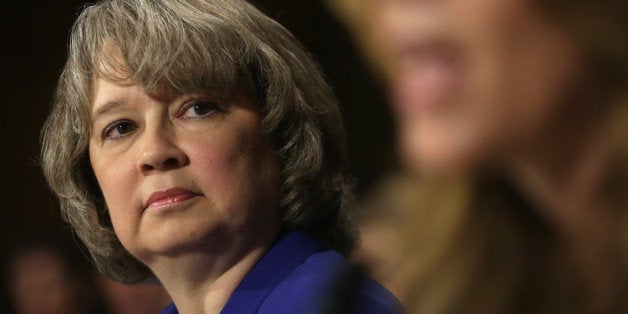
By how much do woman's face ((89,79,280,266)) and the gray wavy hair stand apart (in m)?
0.03

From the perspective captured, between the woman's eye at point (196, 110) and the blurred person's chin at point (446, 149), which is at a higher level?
the blurred person's chin at point (446, 149)

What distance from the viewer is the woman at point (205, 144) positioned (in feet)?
4.26

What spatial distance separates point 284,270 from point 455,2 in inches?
33.7

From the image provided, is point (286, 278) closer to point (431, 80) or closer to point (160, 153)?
point (160, 153)

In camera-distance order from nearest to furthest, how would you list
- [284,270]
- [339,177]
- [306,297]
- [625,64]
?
[625,64] → [306,297] → [284,270] → [339,177]

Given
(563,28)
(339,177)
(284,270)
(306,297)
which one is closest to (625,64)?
(563,28)

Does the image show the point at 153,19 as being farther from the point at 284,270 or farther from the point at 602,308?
the point at 602,308

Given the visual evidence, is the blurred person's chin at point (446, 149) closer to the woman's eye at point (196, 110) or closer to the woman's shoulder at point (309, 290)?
the woman's shoulder at point (309, 290)

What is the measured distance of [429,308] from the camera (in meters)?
0.55

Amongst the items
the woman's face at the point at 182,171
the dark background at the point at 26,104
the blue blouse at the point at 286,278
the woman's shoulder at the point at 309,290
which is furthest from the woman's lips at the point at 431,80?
the dark background at the point at 26,104

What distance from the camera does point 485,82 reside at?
533 mm

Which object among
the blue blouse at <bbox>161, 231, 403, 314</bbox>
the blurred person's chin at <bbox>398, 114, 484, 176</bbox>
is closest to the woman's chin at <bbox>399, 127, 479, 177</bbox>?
the blurred person's chin at <bbox>398, 114, 484, 176</bbox>

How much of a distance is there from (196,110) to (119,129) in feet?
0.40

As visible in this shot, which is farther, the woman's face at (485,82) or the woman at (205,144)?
the woman at (205,144)
